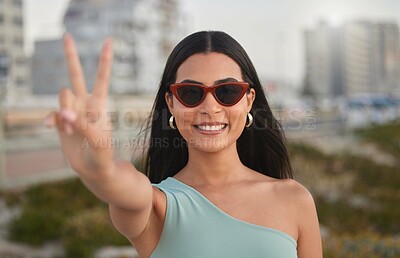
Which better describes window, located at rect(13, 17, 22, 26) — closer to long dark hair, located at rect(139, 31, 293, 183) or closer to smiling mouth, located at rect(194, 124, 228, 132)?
long dark hair, located at rect(139, 31, 293, 183)

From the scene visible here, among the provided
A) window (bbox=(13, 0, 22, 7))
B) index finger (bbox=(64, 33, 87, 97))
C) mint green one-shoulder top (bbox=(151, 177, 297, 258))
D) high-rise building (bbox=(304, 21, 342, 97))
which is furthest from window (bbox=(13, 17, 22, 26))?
high-rise building (bbox=(304, 21, 342, 97))

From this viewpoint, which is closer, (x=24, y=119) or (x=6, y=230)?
(x=6, y=230)

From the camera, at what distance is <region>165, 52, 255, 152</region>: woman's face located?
1.64 metres

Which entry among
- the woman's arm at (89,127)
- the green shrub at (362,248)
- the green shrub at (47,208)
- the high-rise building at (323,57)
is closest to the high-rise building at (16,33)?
the green shrub at (47,208)

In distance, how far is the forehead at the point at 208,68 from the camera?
5.39ft

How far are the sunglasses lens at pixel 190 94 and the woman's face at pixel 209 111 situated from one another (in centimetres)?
2

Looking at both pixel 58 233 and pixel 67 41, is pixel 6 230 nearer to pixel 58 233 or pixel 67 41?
pixel 58 233

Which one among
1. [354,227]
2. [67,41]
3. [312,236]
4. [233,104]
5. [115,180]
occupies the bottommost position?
[354,227]

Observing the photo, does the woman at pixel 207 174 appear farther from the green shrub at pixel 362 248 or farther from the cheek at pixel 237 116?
the green shrub at pixel 362 248

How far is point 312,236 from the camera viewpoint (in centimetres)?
172

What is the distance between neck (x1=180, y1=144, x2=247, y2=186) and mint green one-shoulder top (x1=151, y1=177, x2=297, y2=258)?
0.14 meters

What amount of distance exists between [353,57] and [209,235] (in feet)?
329

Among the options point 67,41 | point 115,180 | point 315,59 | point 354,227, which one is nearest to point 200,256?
point 115,180

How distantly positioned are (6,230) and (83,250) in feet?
4.90
